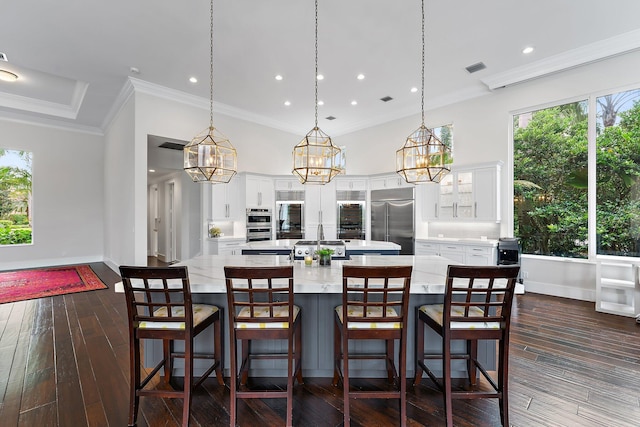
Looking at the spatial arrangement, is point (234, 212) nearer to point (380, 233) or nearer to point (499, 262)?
point (380, 233)

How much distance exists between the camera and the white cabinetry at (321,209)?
7.02 metres

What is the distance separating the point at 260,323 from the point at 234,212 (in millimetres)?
4879

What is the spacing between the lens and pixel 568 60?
452 cm

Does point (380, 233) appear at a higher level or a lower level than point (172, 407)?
higher

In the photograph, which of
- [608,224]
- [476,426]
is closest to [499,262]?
[608,224]

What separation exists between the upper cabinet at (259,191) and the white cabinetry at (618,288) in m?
5.98

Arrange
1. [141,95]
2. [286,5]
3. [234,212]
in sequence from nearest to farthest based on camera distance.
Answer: [286,5] < [141,95] < [234,212]

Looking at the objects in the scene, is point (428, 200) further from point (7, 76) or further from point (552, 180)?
point (7, 76)

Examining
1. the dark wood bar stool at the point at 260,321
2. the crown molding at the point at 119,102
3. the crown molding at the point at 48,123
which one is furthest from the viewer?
the crown molding at the point at 48,123

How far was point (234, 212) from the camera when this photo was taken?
646 centimetres

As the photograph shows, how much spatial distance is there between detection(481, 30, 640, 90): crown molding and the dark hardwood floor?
151 inches

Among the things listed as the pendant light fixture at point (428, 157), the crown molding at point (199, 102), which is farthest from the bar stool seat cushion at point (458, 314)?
the crown molding at point (199, 102)

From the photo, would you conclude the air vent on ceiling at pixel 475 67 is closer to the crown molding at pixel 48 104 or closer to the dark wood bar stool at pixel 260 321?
the dark wood bar stool at pixel 260 321

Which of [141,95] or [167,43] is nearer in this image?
[167,43]
